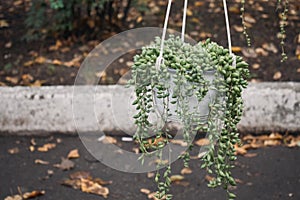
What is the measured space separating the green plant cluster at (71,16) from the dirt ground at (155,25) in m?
0.08

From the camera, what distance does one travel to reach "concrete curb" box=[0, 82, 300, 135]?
13.2 ft

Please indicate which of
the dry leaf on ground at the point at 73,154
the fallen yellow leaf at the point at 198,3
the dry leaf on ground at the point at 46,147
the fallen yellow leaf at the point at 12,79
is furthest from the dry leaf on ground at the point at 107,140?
the fallen yellow leaf at the point at 198,3

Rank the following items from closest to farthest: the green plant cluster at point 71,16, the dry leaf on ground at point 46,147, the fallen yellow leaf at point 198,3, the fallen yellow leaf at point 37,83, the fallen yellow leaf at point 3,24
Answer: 1. the dry leaf on ground at point 46,147
2. the fallen yellow leaf at point 37,83
3. the green plant cluster at point 71,16
4. the fallen yellow leaf at point 3,24
5. the fallen yellow leaf at point 198,3

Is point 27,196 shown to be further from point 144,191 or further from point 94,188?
point 144,191

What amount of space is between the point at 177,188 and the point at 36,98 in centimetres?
131

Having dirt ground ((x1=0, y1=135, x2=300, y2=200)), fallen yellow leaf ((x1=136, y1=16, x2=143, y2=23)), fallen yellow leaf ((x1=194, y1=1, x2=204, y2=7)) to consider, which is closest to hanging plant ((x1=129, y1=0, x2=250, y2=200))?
dirt ground ((x1=0, y1=135, x2=300, y2=200))

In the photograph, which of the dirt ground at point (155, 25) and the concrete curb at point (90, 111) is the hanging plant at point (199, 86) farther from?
the dirt ground at point (155, 25)

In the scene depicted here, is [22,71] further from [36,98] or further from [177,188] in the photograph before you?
[177,188]

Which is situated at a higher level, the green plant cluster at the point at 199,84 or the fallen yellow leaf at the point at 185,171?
the green plant cluster at the point at 199,84

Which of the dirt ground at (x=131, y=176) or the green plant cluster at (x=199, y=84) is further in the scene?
the dirt ground at (x=131, y=176)

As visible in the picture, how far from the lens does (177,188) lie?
11.5 ft

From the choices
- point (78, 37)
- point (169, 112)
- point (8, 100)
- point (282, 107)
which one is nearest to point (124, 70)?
point (78, 37)

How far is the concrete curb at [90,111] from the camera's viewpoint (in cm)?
403

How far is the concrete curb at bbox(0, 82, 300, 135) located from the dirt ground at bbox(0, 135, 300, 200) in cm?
14
